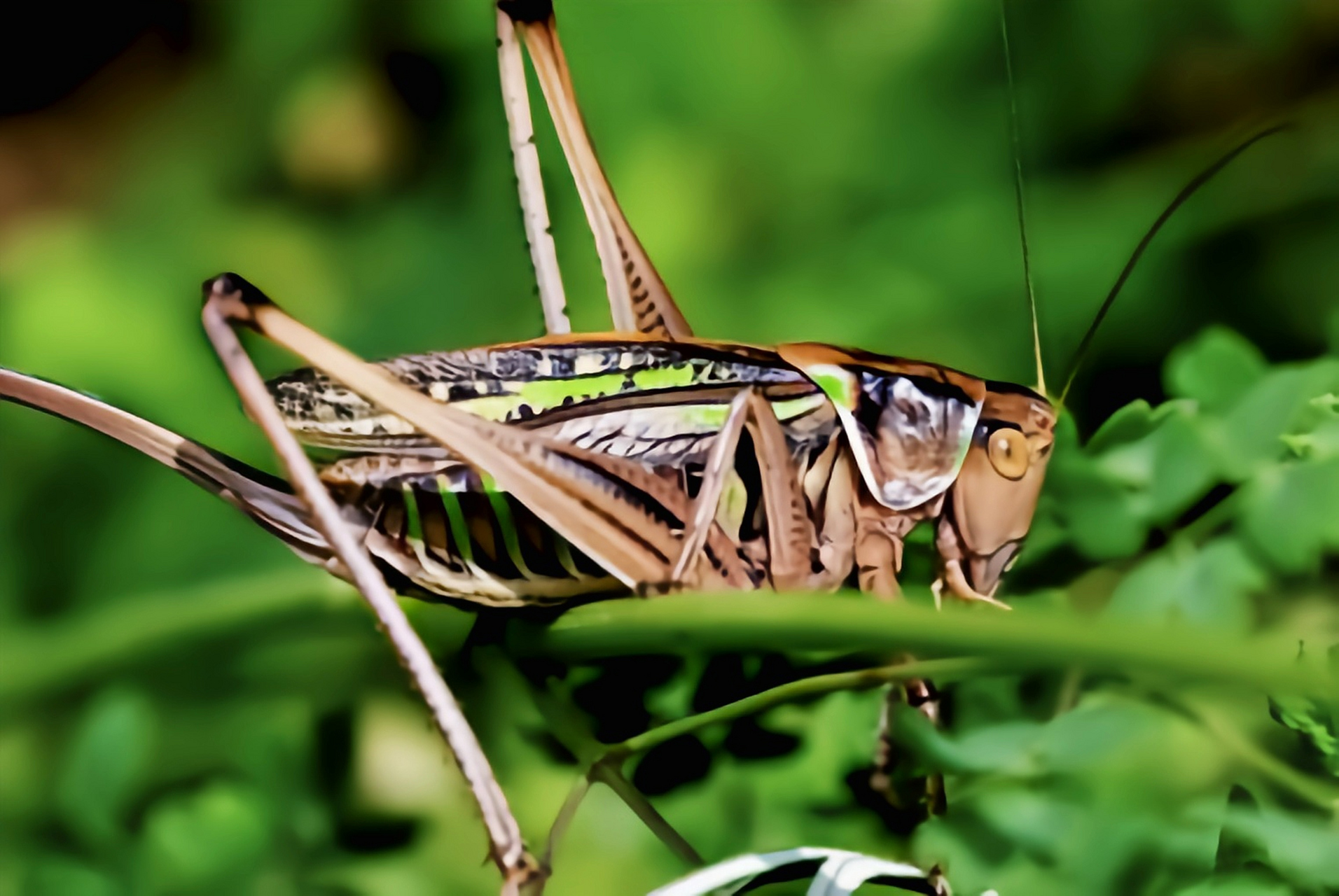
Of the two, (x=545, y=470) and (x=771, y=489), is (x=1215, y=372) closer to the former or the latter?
(x=771, y=489)

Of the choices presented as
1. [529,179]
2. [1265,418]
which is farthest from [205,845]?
[1265,418]

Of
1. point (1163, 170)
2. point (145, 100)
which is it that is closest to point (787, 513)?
point (1163, 170)

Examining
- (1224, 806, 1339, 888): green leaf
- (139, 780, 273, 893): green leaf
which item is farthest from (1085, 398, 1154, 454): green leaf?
(139, 780, 273, 893): green leaf

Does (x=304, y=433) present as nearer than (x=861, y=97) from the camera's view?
Yes

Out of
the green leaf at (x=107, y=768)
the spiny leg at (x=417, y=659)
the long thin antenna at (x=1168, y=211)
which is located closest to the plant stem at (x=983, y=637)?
the spiny leg at (x=417, y=659)

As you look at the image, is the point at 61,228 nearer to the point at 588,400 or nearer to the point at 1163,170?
the point at 588,400

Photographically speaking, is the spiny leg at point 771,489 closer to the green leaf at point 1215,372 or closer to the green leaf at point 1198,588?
the green leaf at point 1198,588

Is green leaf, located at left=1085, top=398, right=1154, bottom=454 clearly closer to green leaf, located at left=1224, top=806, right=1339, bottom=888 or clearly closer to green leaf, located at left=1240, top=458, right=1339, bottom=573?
green leaf, located at left=1240, top=458, right=1339, bottom=573
